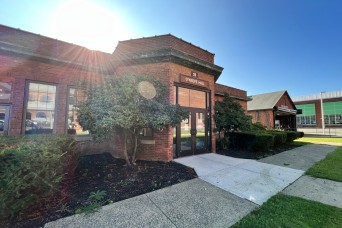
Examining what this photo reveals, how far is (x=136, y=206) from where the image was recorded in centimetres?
389

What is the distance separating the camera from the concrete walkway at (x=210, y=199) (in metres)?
3.36

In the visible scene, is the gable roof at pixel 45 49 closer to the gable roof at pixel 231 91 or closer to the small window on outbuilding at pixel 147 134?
the small window on outbuilding at pixel 147 134

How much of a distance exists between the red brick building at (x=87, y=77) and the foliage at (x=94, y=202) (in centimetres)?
389

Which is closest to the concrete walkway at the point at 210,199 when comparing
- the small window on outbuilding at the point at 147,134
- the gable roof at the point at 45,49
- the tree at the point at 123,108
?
the tree at the point at 123,108

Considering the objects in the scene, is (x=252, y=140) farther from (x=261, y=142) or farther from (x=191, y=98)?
(x=191, y=98)

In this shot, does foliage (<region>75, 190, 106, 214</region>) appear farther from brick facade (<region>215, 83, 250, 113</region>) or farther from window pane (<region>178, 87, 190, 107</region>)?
brick facade (<region>215, 83, 250, 113</region>)

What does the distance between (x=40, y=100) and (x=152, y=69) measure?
5.82 meters

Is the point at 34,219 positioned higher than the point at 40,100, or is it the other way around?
the point at 40,100

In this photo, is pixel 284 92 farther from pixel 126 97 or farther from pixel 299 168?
pixel 126 97

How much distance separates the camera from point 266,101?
25.9 meters

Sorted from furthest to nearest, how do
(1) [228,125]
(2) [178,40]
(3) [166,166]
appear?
(1) [228,125]
(2) [178,40]
(3) [166,166]

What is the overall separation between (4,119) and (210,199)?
9.29m

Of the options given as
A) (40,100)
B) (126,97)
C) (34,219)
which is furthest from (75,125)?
(34,219)

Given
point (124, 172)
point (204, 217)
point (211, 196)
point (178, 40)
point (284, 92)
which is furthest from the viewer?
point (284, 92)
